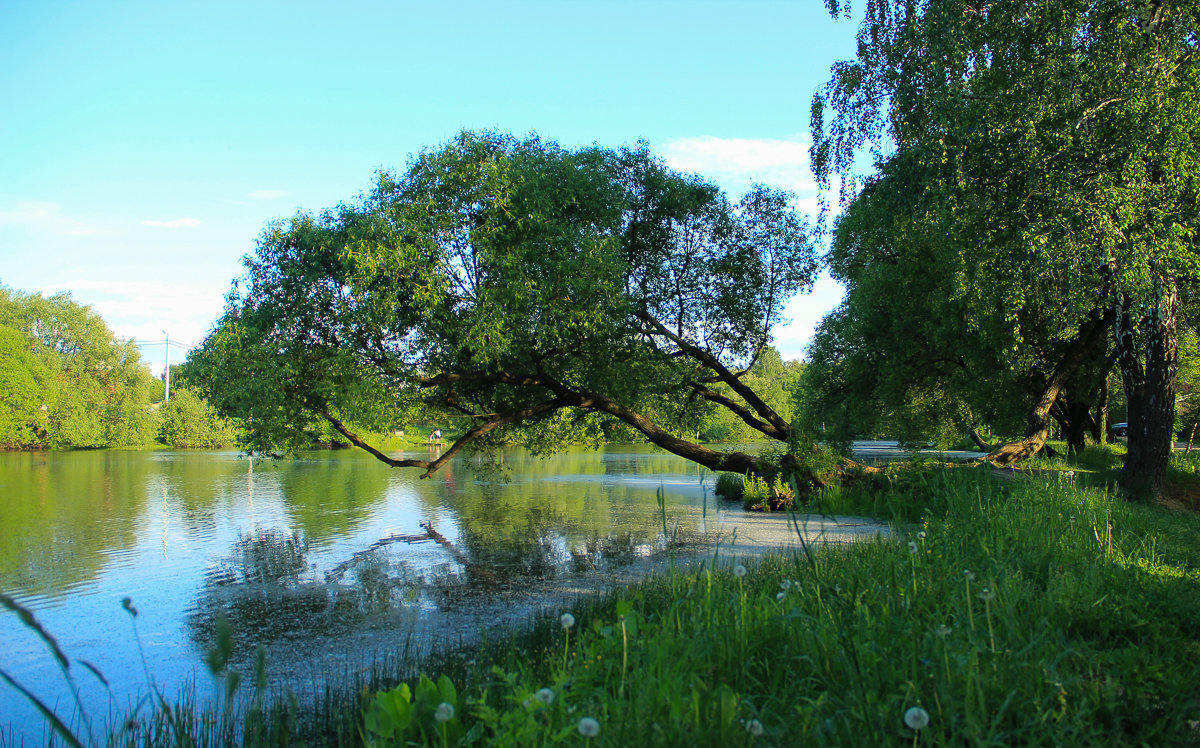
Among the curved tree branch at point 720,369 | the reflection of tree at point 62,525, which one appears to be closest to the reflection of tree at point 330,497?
the reflection of tree at point 62,525

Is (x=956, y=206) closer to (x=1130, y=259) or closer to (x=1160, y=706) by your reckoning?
(x=1130, y=259)

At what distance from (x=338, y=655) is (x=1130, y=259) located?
424 inches

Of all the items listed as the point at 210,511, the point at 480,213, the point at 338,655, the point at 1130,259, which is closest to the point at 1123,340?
the point at 1130,259

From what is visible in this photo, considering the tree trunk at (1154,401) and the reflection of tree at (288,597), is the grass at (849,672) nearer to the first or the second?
the reflection of tree at (288,597)

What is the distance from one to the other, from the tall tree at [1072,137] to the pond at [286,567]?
678cm

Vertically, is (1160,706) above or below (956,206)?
below

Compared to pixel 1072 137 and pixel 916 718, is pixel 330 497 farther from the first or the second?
pixel 916 718

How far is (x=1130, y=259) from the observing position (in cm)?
994

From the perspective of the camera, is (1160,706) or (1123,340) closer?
(1160,706)

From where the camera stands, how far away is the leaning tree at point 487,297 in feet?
39.9

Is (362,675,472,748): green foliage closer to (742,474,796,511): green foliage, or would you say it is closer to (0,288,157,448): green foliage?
(742,474,796,511): green foliage

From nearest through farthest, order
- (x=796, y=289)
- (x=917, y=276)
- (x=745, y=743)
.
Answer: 1. (x=745, y=743)
2. (x=796, y=289)
3. (x=917, y=276)

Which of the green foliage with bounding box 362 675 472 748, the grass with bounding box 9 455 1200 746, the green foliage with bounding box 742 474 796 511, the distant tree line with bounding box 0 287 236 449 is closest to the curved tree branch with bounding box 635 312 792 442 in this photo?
the green foliage with bounding box 742 474 796 511

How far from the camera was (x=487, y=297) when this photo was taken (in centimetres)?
1200
